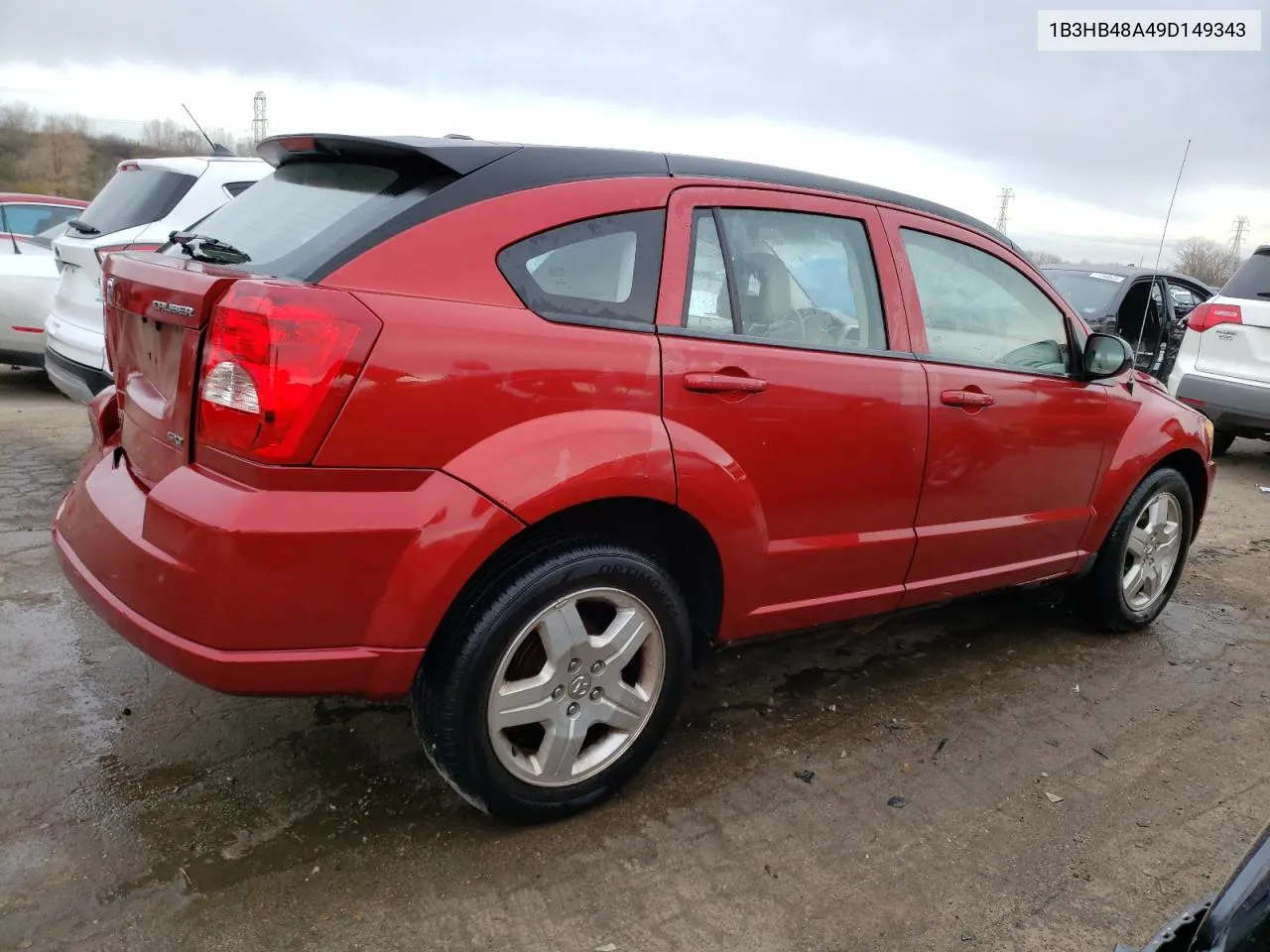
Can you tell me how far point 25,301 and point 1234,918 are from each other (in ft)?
26.4

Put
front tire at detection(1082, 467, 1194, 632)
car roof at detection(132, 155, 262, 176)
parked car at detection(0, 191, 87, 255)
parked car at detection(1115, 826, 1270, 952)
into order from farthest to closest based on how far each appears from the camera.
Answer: parked car at detection(0, 191, 87, 255), car roof at detection(132, 155, 262, 176), front tire at detection(1082, 467, 1194, 632), parked car at detection(1115, 826, 1270, 952)

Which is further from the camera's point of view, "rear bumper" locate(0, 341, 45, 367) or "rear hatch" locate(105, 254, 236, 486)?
"rear bumper" locate(0, 341, 45, 367)

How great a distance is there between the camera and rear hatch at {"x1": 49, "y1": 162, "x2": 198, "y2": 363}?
17.7 feet

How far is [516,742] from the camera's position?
251 centimetres

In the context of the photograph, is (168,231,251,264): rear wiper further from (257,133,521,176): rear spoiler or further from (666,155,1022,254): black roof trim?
(666,155,1022,254): black roof trim

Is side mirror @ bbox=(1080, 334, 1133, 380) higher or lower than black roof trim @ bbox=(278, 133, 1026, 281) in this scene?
lower

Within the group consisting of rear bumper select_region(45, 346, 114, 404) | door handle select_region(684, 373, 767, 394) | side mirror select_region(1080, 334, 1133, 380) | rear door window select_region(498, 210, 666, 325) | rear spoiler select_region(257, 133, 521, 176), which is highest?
rear spoiler select_region(257, 133, 521, 176)

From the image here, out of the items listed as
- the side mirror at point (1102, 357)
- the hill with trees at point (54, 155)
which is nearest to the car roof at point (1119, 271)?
the side mirror at point (1102, 357)

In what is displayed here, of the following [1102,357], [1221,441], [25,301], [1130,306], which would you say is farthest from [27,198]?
[1221,441]

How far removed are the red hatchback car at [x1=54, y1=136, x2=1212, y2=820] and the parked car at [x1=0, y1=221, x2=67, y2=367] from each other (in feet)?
17.0

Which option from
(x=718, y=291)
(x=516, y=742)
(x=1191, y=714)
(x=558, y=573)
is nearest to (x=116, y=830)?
(x=516, y=742)

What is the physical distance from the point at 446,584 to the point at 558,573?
0.29 metres

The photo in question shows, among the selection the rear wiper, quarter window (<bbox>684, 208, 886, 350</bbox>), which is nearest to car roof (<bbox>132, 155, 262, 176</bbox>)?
the rear wiper

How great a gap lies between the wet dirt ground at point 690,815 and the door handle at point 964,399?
1.07 meters
